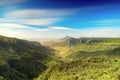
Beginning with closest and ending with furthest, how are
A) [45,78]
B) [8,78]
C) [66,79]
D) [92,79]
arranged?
[92,79]
[66,79]
[45,78]
[8,78]

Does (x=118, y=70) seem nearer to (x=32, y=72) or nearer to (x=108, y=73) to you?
(x=108, y=73)

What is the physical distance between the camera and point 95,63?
10212 centimetres

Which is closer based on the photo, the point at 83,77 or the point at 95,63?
the point at 83,77

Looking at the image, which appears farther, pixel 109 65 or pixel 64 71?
pixel 64 71

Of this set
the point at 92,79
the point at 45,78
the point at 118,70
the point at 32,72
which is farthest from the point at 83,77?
the point at 32,72

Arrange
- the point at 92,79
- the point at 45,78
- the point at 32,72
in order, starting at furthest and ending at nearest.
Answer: the point at 32,72 < the point at 45,78 < the point at 92,79

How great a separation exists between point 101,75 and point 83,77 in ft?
19.2

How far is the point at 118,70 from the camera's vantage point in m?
86.2

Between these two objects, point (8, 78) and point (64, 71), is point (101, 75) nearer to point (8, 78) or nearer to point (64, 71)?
point (64, 71)

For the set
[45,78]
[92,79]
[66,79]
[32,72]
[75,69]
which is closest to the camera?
[92,79]

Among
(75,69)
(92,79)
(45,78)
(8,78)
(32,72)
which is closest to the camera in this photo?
(92,79)

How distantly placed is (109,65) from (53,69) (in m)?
28.1

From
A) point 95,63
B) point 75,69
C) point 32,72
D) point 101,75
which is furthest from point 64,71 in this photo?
point 32,72

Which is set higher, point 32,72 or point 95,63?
point 95,63
